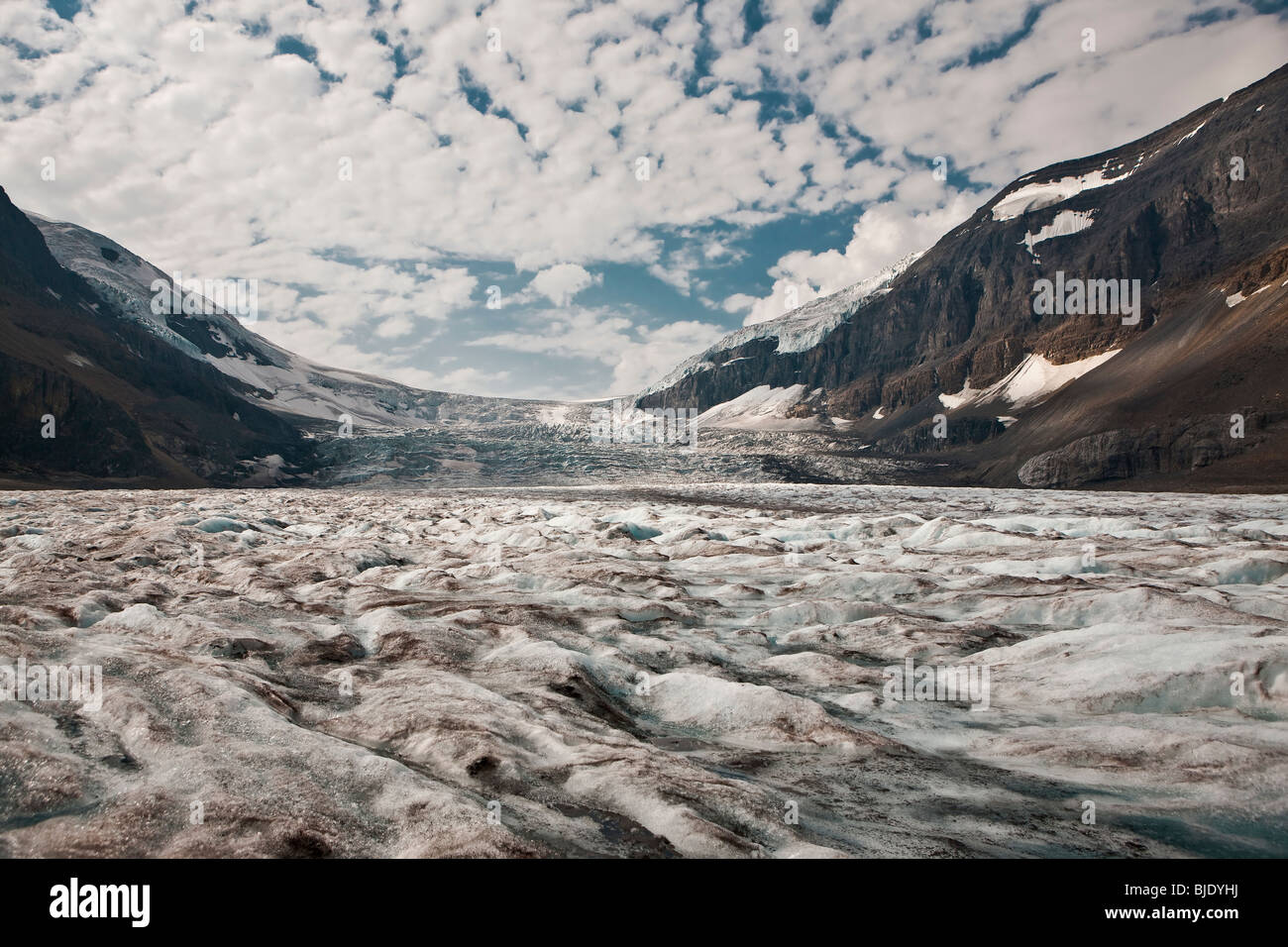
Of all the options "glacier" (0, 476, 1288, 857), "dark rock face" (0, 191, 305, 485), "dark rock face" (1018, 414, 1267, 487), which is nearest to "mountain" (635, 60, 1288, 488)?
"dark rock face" (1018, 414, 1267, 487)

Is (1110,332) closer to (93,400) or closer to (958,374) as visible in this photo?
(958,374)

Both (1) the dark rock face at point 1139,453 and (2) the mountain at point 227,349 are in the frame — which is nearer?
(1) the dark rock face at point 1139,453

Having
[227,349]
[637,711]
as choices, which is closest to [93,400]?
[637,711]

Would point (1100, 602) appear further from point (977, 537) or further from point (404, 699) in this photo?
point (404, 699)

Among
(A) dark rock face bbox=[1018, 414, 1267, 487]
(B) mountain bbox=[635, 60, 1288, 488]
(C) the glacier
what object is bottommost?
(C) the glacier

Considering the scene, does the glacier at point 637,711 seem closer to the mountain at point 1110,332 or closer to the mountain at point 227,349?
the mountain at point 1110,332

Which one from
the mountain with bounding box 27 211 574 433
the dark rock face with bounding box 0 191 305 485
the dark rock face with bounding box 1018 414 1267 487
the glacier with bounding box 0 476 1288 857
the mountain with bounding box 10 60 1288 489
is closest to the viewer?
the glacier with bounding box 0 476 1288 857

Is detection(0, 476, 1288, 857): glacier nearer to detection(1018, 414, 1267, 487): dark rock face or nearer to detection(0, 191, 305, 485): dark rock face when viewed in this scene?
detection(0, 191, 305, 485): dark rock face

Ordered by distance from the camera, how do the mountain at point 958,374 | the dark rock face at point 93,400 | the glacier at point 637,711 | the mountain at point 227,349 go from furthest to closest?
the mountain at point 227,349, the mountain at point 958,374, the dark rock face at point 93,400, the glacier at point 637,711

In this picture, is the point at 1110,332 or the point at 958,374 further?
the point at 958,374

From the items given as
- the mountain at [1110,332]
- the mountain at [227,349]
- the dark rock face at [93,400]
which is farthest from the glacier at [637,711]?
the mountain at [227,349]
